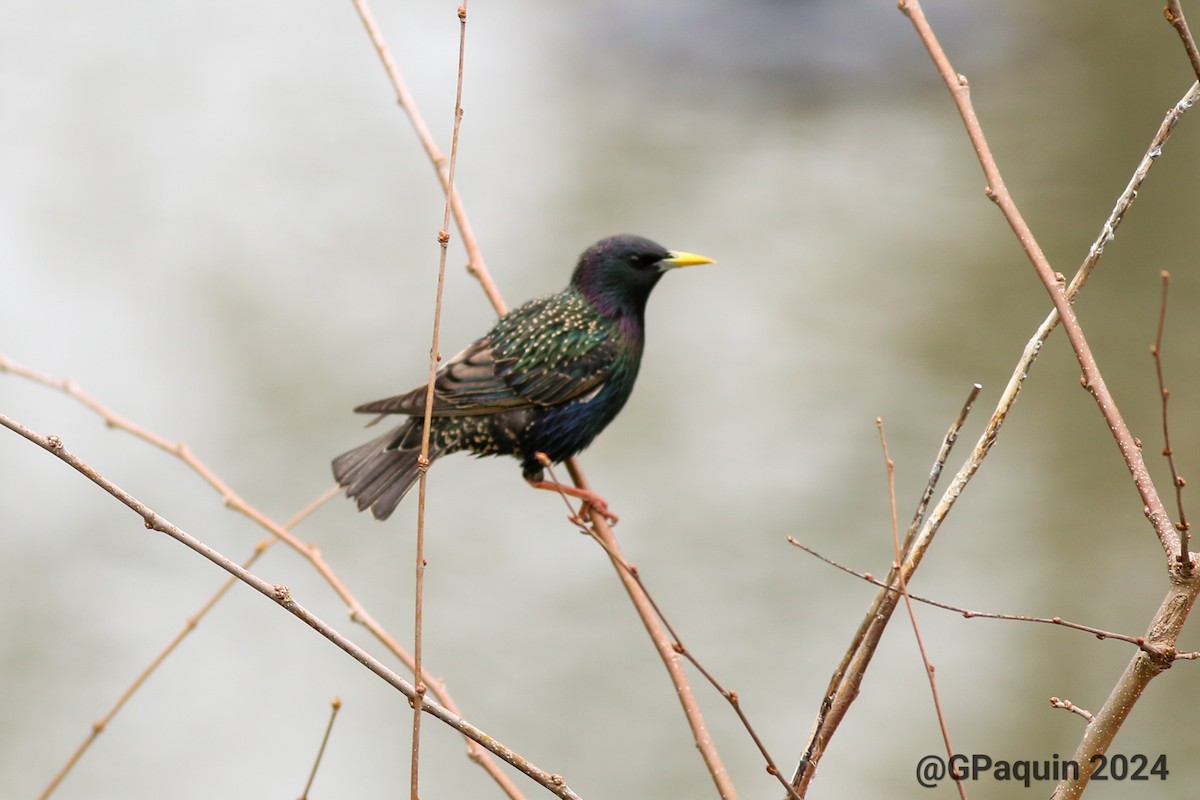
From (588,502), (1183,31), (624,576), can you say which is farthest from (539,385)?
(1183,31)

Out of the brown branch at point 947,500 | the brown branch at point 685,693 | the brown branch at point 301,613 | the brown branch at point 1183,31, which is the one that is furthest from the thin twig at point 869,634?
the brown branch at point 1183,31

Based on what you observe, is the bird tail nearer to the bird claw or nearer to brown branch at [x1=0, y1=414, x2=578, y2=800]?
the bird claw

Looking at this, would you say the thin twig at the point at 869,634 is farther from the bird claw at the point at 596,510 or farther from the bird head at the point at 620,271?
the bird head at the point at 620,271

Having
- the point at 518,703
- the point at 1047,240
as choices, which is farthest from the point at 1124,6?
the point at 518,703

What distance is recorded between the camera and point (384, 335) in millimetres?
5605

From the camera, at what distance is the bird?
2801mm

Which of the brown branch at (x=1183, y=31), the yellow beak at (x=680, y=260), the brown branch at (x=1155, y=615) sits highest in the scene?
the yellow beak at (x=680, y=260)

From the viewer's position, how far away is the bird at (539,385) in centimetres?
280

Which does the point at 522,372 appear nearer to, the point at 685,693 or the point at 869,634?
the point at 685,693

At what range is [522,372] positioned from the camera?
111 inches

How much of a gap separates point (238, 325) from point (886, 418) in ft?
9.19

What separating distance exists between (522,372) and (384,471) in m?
0.37

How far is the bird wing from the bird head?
11 centimetres

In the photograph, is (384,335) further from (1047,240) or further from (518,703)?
(1047,240)
